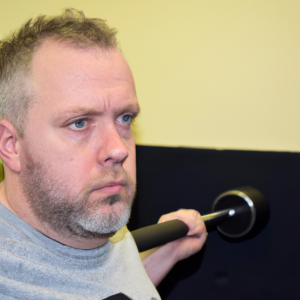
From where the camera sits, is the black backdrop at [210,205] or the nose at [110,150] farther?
the black backdrop at [210,205]

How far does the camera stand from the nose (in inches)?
22.1

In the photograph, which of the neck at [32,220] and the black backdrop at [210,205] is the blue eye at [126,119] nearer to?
the neck at [32,220]

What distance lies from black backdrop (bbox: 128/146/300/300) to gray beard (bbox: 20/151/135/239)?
508 millimetres

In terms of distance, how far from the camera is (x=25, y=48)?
23.7 inches

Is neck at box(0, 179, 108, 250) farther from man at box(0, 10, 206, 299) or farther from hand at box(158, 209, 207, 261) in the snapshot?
hand at box(158, 209, 207, 261)

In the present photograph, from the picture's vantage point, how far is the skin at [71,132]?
21.8 inches

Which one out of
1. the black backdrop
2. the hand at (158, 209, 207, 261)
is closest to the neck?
the hand at (158, 209, 207, 261)

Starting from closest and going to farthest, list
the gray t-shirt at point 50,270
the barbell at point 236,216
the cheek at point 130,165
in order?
1. the gray t-shirt at point 50,270
2. the cheek at point 130,165
3. the barbell at point 236,216

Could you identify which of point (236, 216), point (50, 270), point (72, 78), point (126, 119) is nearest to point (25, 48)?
point (72, 78)

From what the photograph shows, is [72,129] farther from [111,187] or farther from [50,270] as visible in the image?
[50,270]

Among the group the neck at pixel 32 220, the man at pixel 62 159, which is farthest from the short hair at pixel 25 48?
the neck at pixel 32 220

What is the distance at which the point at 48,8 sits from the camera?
4.42 feet

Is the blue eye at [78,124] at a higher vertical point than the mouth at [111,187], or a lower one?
higher

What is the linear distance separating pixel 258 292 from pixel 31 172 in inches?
28.8
